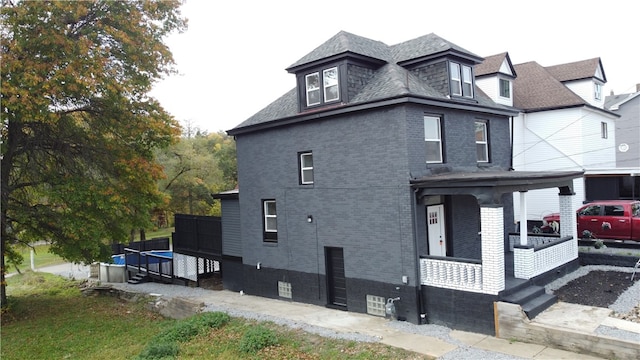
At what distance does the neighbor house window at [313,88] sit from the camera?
14.9 meters

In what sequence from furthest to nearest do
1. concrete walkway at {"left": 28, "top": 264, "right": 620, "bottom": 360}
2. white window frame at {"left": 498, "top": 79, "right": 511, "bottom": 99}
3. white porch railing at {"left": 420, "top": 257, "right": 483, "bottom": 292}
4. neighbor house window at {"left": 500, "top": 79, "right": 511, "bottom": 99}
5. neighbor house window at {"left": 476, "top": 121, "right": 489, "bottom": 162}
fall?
1. neighbor house window at {"left": 500, "top": 79, "right": 511, "bottom": 99}
2. white window frame at {"left": 498, "top": 79, "right": 511, "bottom": 99}
3. neighbor house window at {"left": 476, "top": 121, "right": 489, "bottom": 162}
4. white porch railing at {"left": 420, "top": 257, "right": 483, "bottom": 292}
5. concrete walkway at {"left": 28, "top": 264, "right": 620, "bottom": 360}

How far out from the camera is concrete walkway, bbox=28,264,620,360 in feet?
30.0

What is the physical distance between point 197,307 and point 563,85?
23317 millimetres

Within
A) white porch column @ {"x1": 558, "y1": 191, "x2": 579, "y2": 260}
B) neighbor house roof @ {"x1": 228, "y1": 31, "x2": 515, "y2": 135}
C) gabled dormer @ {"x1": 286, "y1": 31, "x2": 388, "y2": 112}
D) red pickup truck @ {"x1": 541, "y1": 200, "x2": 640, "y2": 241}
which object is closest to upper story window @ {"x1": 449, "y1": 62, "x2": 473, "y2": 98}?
neighbor house roof @ {"x1": 228, "y1": 31, "x2": 515, "y2": 135}

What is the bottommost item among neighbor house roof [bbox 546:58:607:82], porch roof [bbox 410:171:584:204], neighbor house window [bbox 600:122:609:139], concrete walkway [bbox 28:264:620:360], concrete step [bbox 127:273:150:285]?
concrete step [bbox 127:273:150:285]

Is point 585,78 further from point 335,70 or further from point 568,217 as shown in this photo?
point 335,70

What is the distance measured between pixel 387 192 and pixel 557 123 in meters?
16.3

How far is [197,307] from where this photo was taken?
1459 centimetres

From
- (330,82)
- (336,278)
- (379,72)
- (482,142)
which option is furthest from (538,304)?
(330,82)

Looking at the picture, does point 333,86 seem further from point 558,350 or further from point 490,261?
point 558,350

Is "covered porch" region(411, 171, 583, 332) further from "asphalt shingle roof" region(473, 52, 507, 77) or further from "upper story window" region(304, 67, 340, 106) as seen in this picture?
"asphalt shingle roof" region(473, 52, 507, 77)

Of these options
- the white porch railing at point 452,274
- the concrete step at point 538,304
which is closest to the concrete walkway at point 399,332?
the concrete step at point 538,304

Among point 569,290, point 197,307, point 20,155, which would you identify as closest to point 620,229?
point 569,290

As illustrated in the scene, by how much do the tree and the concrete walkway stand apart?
4.99 metres
